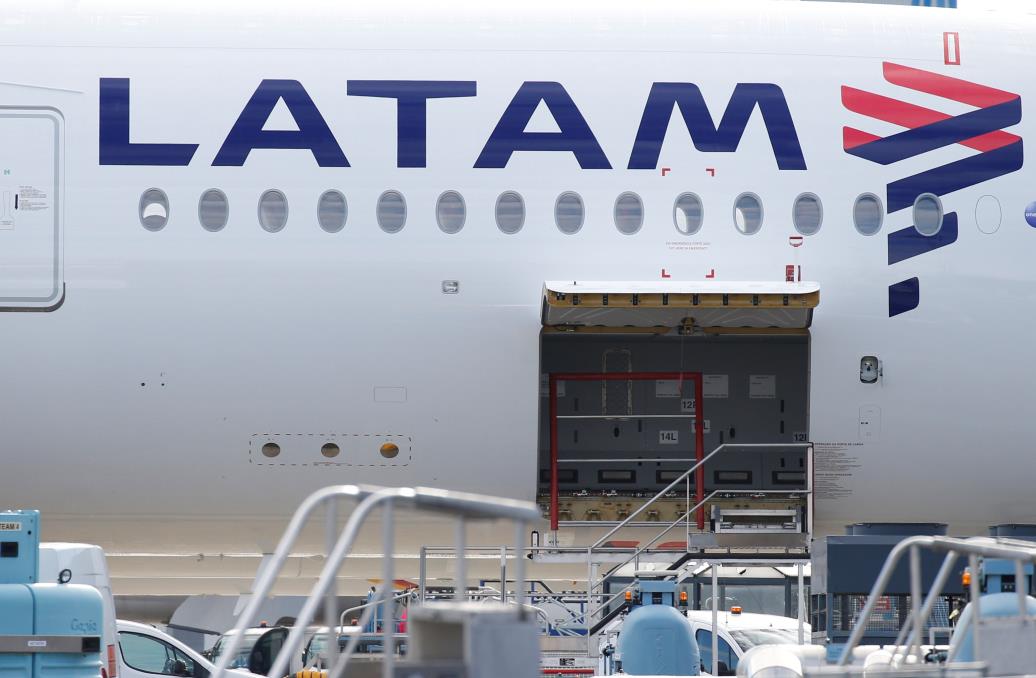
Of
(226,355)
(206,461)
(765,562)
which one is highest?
(226,355)

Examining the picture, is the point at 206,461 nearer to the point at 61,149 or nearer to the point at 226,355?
the point at 226,355

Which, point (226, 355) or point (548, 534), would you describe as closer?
point (226, 355)

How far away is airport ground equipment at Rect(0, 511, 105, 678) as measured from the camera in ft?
32.6

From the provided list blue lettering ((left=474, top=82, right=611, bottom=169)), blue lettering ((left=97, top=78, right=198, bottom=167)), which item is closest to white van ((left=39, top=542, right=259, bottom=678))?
blue lettering ((left=97, top=78, right=198, bottom=167))

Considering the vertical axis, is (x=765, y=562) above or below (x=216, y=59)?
below

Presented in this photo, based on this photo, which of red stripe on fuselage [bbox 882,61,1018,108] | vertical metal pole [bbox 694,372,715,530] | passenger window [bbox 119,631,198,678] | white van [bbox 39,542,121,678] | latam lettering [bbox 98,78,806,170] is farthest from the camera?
passenger window [bbox 119,631,198,678]

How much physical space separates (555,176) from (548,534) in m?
3.21

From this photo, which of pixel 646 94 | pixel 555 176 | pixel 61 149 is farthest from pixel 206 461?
pixel 646 94

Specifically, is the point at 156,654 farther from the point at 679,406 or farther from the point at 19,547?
the point at 679,406

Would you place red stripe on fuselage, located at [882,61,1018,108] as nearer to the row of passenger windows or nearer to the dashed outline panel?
the row of passenger windows

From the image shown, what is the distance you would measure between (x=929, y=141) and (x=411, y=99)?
445 cm

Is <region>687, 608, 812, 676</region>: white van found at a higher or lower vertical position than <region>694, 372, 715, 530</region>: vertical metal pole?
lower

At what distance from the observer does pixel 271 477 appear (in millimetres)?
13000

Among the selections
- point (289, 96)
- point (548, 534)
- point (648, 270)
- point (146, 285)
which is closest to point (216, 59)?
point (289, 96)
